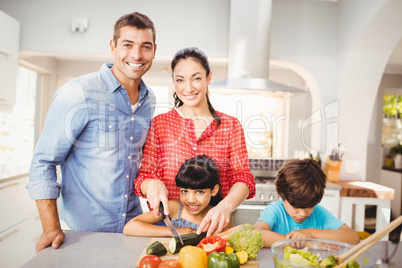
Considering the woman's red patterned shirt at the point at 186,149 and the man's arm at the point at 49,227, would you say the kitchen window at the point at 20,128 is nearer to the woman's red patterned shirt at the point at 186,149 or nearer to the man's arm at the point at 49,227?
the man's arm at the point at 49,227

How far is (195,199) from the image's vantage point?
1.18m

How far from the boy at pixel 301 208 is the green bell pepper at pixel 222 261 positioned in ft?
1.00

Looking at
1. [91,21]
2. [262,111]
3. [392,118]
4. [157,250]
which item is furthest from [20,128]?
[392,118]

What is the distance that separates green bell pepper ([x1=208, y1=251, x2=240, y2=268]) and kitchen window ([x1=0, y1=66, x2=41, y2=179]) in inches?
113

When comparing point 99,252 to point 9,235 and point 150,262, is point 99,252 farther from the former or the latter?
point 9,235

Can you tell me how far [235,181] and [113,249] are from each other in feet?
1.57

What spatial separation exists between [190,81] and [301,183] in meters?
0.54

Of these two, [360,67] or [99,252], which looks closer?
[99,252]

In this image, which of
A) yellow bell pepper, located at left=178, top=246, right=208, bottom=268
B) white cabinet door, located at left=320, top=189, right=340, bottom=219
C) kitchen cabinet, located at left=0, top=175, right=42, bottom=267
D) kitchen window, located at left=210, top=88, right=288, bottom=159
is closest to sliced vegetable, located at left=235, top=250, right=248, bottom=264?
yellow bell pepper, located at left=178, top=246, right=208, bottom=268

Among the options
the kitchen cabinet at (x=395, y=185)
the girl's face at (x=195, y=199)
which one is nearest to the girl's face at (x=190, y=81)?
the girl's face at (x=195, y=199)

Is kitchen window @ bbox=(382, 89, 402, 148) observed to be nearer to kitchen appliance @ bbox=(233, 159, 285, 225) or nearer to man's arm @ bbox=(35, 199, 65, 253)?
kitchen appliance @ bbox=(233, 159, 285, 225)

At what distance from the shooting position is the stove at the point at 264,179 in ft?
8.75

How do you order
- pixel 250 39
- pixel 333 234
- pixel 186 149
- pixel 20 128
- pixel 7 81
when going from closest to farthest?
A: pixel 333 234 → pixel 186 149 → pixel 250 39 → pixel 7 81 → pixel 20 128

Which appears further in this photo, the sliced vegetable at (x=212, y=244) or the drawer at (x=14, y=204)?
the drawer at (x=14, y=204)
